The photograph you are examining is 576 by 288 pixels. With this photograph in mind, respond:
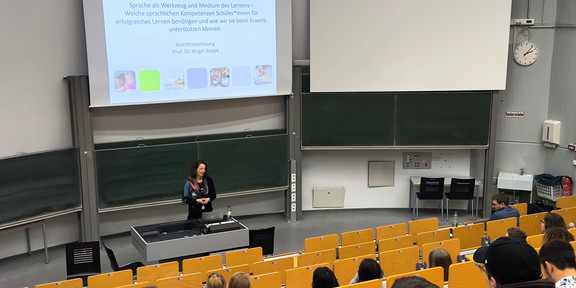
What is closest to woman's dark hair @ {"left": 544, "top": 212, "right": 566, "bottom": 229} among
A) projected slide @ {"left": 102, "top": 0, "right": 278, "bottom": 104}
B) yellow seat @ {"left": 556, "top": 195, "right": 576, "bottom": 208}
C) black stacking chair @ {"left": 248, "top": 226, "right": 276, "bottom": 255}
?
yellow seat @ {"left": 556, "top": 195, "right": 576, "bottom": 208}

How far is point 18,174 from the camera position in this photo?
856cm

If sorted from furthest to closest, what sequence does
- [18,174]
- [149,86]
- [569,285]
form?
1. [149,86]
2. [18,174]
3. [569,285]

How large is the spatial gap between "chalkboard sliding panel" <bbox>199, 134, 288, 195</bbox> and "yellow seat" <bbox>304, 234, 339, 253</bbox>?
11.0 ft

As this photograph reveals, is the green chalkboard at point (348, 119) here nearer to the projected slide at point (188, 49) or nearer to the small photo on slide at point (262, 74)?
the small photo on slide at point (262, 74)

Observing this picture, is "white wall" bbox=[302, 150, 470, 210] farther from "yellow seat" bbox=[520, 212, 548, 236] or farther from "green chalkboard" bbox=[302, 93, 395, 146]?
"yellow seat" bbox=[520, 212, 548, 236]

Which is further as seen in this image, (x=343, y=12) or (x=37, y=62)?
(x=343, y=12)

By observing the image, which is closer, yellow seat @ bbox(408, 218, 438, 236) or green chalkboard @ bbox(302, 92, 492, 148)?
yellow seat @ bbox(408, 218, 438, 236)

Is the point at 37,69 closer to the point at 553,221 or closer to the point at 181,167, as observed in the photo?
the point at 181,167

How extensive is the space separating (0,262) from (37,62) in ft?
10.3

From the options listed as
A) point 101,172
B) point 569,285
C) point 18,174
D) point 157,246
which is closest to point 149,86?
point 101,172

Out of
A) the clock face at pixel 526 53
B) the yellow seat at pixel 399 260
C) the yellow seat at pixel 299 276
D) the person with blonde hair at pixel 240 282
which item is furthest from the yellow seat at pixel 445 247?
the clock face at pixel 526 53

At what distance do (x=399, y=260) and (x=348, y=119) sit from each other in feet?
15.2

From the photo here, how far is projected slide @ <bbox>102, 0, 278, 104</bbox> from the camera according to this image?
8992 millimetres

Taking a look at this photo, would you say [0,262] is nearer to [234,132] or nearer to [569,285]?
[234,132]
